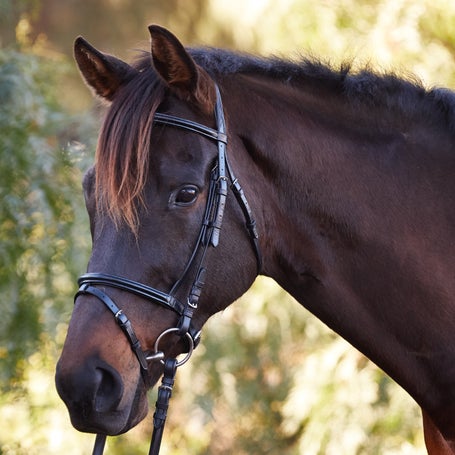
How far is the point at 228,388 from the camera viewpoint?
5.67m

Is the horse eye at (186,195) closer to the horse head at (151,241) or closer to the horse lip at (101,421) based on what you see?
the horse head at (151,241)

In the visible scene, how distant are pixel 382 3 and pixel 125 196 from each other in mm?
3658

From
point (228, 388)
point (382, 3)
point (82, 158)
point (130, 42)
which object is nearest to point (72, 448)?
point (228, 388)

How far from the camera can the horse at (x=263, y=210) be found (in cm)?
207

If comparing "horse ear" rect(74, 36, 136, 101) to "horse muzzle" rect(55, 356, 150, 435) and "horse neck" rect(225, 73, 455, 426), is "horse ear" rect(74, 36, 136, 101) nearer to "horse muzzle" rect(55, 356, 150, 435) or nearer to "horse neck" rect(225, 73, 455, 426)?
"horse neck" rect(225, 73, 455, 426)

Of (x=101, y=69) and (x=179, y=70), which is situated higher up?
(x=179, y=70)

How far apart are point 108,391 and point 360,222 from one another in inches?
33.3

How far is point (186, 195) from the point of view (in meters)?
2.12

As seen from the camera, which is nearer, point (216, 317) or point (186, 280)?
point (186, 280)

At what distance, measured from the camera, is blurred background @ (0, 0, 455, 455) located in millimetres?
4801

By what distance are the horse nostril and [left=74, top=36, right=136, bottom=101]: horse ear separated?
2.74ft

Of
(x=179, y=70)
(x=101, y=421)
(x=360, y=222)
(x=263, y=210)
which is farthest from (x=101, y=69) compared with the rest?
(x=101, y=421)

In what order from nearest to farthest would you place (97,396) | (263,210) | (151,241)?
(97,396)
(151,241)
(263,210)

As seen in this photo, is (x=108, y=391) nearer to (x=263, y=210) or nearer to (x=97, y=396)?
(x=97, y=396)
